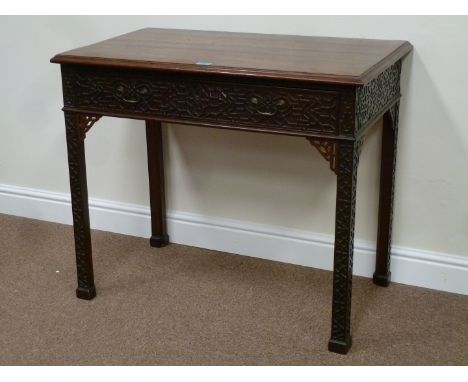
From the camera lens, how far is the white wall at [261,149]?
91.8 inches

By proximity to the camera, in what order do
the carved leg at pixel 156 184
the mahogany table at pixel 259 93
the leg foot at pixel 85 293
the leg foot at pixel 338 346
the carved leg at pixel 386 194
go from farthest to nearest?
the carved leg at pixel 156 184, the leg foot at pixel 85 293, the carved leg at pixel 386 194, the leg foot at pixel 338 346, the mahogany table at pixel 259 93

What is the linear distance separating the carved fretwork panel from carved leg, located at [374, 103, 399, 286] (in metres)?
0.08

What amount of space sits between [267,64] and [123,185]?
109 cm

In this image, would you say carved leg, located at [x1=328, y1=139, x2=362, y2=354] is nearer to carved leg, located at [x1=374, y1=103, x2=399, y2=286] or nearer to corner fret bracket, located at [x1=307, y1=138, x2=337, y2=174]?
corner fret bracket, located at [x1=307, y1=138, x2=337, y2=174]

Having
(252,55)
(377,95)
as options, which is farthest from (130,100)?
(377,95)

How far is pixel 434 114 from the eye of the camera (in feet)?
7.72

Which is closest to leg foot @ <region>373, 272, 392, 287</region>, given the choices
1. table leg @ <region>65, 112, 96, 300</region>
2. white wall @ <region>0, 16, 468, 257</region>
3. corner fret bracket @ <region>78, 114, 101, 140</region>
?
white wall @ <region>0, 16, 468, 257</region>

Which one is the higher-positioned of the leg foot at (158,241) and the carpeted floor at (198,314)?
the leg foot at (158,241)

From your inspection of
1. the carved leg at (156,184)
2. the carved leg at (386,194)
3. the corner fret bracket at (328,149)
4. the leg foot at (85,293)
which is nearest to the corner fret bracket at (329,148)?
the corner fret bracket at (328,149)

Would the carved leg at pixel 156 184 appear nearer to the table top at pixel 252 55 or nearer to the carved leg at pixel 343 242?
the table top at pixel 252 55

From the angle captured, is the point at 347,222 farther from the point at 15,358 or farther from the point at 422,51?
the point at 15,358

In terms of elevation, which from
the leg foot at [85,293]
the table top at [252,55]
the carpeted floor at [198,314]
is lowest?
the carpeted floor at [198,314]

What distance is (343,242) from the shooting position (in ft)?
6.74
